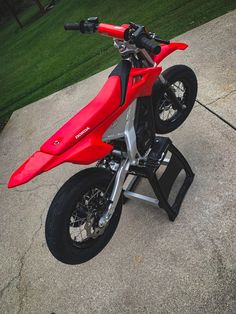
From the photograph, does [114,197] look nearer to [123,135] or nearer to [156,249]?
[123,135]

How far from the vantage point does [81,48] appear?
7.22 metres

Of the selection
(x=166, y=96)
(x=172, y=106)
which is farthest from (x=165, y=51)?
(x=172, y=106)

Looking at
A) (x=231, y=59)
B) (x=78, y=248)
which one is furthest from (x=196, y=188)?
(x=231, y=59)

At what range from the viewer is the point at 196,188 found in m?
2.64

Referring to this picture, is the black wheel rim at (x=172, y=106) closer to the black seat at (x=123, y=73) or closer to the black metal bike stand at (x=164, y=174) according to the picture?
the black metal bike stand at (x=164, y=174)

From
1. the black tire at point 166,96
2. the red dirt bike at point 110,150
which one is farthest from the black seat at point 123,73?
the black tire at point 166,96

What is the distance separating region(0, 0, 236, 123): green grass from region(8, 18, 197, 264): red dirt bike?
3.26m

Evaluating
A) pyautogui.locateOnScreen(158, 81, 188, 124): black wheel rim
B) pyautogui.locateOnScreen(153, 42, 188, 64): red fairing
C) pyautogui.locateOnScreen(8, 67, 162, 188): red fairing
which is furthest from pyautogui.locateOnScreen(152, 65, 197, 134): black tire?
pyautogui.locateOnScreen(8, 67, 162, 188): red fairing

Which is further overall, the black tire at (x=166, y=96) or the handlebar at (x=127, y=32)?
the black tire at (x=166, y=96)

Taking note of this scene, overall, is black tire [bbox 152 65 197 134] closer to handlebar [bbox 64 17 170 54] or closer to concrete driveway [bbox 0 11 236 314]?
concrete driveway [bbox 0 11 236 314]

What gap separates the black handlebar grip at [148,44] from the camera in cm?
185

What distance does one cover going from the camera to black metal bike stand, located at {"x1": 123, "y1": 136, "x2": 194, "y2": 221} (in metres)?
2.41

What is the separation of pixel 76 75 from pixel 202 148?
3726 millimetres

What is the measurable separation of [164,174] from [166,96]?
28.3 inches
